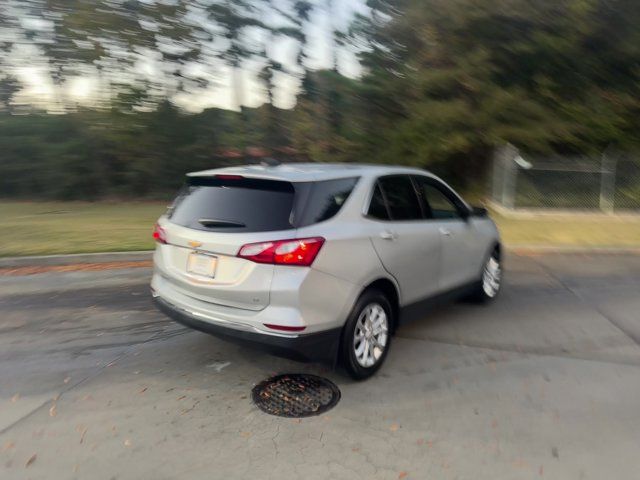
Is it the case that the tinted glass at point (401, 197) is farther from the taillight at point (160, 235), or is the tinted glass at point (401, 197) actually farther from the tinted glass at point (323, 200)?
the taillight at point (160, 235)

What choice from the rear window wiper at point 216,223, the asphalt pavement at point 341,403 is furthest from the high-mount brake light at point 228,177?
the asphalt pavement at point 341,403

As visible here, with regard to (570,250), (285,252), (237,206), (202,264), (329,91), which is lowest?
(570,250)

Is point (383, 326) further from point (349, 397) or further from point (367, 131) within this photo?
point (367, 131)

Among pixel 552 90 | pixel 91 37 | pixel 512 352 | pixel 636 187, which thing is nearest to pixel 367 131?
pixel 552 90

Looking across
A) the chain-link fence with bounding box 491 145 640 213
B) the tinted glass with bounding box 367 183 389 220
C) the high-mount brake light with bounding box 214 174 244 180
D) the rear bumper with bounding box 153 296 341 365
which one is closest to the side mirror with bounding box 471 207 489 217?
the tinted glass with bounding box 367 183 389 220

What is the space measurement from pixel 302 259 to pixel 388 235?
98cm

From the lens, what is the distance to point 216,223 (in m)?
3.81

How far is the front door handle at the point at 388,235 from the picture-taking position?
411cm

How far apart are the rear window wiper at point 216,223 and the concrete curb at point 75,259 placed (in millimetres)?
5301

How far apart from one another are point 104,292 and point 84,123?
14.9 m

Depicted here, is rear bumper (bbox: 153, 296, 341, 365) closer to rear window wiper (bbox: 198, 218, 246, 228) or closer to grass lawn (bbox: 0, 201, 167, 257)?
rear window wiper (bbox: 198, 218, 246, 228)

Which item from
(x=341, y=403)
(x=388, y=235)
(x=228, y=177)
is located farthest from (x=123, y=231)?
(x=341, y=403)

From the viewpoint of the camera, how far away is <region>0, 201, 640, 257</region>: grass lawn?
31.2 ft

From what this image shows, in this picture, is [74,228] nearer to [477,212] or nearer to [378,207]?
[477,212]
